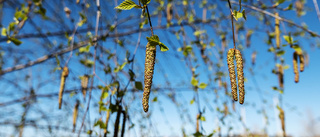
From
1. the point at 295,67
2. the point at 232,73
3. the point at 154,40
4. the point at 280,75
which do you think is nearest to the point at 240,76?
the point at 232,73

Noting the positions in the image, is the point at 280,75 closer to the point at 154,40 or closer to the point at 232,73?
the point at 232,73

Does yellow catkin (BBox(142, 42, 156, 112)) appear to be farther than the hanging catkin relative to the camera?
No

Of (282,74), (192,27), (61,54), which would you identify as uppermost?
(192,27)

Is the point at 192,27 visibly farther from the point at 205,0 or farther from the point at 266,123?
the point at 266,123

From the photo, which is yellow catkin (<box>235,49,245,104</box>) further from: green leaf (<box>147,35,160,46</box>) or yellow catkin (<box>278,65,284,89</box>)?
yellow catkin (<box>278,65,284,89</box>)

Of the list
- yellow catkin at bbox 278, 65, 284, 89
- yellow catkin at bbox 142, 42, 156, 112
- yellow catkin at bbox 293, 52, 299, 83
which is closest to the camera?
yellow catkin at bbox 142, 42, 156, 112

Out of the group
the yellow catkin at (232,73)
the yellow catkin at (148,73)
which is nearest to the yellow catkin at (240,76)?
the yellow catkin at (232,73)

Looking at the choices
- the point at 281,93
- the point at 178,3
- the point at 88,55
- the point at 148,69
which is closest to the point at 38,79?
the point at 88,55

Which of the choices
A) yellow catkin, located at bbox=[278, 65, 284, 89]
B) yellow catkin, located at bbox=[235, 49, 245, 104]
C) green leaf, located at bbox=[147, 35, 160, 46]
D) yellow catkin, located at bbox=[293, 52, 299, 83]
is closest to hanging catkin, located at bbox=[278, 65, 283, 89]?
yellow catkin, located at bbox=[278, 65, 284, 89]
